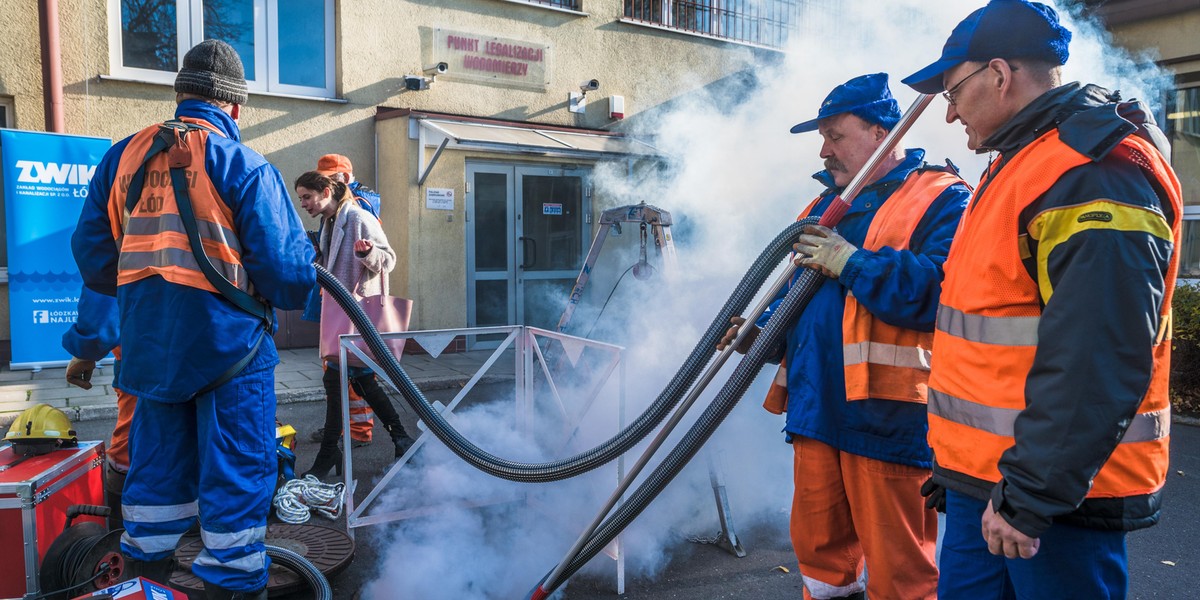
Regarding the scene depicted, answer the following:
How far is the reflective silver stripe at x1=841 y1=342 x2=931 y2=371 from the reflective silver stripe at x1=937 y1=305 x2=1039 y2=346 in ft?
1.63

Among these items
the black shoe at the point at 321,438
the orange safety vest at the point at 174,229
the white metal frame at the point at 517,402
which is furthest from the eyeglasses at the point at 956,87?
the black shoe at the point at 321,438

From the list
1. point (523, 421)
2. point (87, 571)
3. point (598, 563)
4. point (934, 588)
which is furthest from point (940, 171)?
point (87, 571)

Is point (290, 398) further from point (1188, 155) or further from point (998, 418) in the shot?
point (1188, 155)

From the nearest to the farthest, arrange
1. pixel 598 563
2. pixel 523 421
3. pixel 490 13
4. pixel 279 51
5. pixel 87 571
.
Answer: pixel 87 571 < pixel 598 563 < pixel 523 421 < pixel 279 51 < pixel 490 13

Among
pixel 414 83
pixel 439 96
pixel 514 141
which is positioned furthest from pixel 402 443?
pixel 439 96

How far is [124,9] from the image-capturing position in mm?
8039

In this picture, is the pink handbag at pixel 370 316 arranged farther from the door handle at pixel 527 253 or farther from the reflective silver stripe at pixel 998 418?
the door handle at pixel 527 253

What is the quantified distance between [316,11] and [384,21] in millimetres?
741

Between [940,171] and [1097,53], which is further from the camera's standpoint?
[1097,53]

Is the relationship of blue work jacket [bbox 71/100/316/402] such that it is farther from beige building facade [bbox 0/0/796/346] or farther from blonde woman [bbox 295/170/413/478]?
beige building facade [bbox 0/0/796/346]

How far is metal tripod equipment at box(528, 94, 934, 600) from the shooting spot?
2416mm

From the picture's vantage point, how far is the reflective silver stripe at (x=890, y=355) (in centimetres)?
226

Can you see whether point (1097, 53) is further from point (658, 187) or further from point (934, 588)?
point (934, 588)

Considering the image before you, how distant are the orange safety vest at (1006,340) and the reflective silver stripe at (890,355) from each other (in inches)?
19.3
